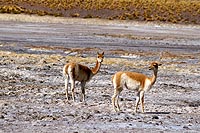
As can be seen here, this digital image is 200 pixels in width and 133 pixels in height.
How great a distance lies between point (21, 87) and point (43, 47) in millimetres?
12789

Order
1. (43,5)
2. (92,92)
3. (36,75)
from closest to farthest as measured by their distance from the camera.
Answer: (92,92)
(36,75)
(43,5)

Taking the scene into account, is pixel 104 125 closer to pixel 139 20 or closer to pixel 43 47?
pixel 43 47

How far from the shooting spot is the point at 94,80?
62.0ft

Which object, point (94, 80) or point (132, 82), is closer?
point (132, 82)

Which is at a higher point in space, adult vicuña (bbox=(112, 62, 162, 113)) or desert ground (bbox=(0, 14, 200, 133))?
adult vicuña (bbox=(112, 62, 162, 113))

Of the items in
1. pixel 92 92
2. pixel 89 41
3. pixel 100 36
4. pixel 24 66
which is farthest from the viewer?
pixel 100 36

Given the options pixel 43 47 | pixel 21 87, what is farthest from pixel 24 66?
pixel 43 47

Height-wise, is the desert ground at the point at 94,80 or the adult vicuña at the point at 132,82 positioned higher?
the adult vicuña at the point at 132,82

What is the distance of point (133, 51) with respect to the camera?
2930 centimetres

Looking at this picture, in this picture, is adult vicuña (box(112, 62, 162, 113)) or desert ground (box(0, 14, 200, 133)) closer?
desert ground (box(0, 14, 200, 133))

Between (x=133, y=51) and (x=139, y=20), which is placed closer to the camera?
(x=133, y=51)

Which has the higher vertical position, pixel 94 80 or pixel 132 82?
pixel 132 82

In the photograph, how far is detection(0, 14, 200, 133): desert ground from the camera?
11875 mm

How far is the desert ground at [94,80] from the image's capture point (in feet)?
39.0
